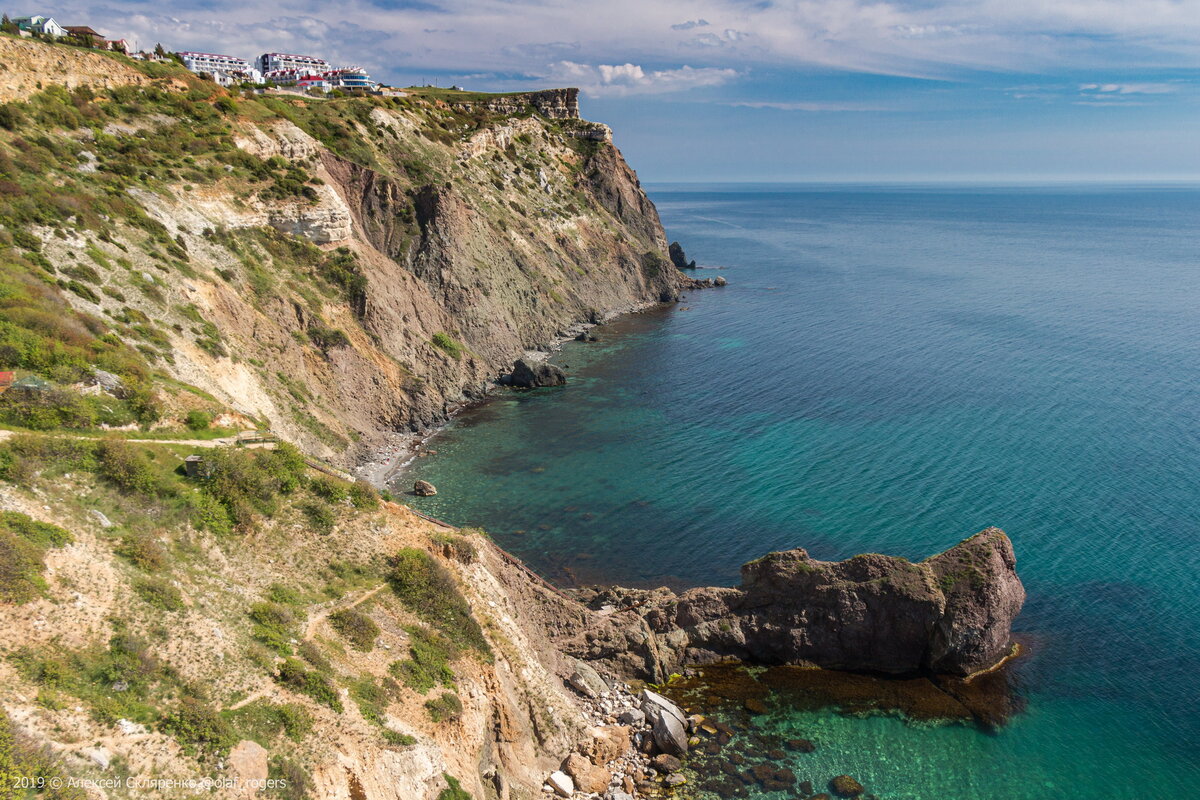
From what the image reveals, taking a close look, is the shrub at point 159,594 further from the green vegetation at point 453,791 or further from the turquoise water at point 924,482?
the turquoise water at point 924,482

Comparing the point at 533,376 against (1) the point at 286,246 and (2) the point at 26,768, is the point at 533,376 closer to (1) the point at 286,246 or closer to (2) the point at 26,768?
(1) the point at 286,246

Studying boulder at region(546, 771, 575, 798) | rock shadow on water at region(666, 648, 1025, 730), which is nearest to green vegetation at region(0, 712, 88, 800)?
boulder at region(546, 771, 575, 798)

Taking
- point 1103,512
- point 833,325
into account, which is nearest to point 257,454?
point 1103,512

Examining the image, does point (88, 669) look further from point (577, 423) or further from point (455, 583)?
point (577, 423)

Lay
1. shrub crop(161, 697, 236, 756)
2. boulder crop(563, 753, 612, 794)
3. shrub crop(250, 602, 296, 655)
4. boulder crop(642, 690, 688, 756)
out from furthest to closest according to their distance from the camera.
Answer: boulder crop(642, 690, 688, 756)
boulder crop(563, 753, 612, 794)
shrub crop(250, 602, 296, 655)
shrub crop(161, 697, 236, 756)

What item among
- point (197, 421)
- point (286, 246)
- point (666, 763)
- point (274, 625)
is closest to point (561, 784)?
point (666, 763)

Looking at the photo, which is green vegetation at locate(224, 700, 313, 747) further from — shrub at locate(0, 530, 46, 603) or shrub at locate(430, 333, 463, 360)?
shrub at locate(430, 333, 463, 360)
